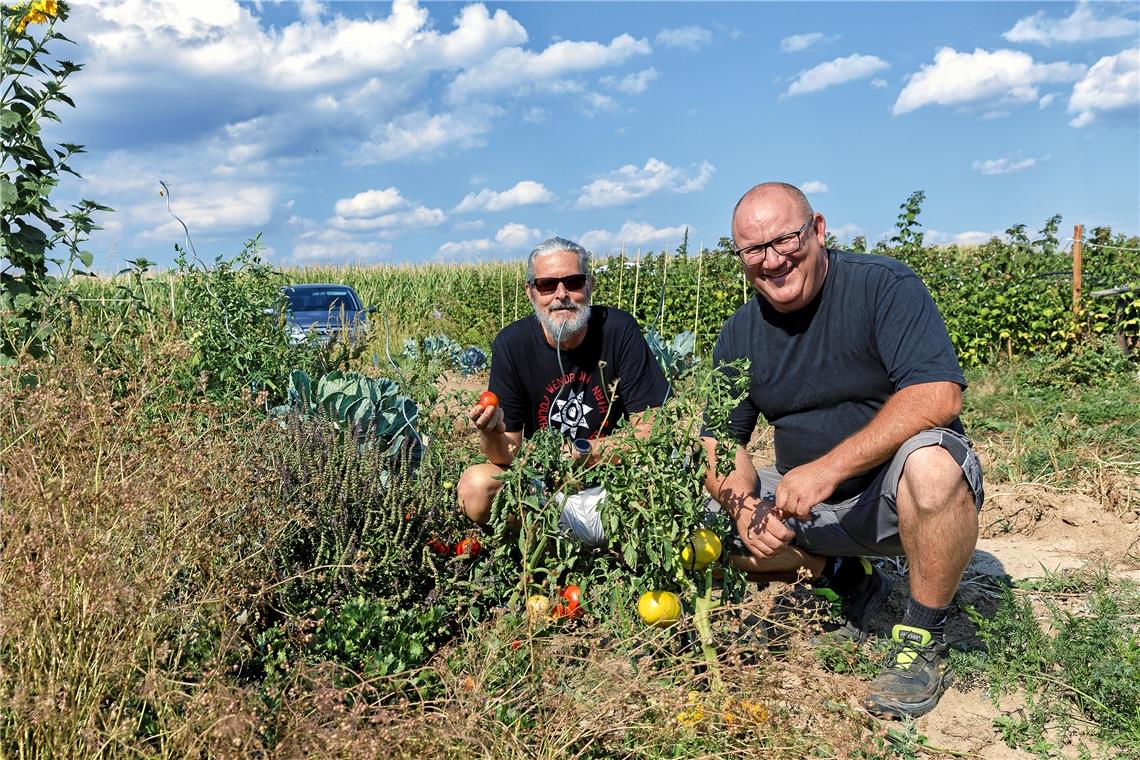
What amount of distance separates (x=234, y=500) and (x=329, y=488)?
0.51 m

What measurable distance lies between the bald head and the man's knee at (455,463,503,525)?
1.21 m

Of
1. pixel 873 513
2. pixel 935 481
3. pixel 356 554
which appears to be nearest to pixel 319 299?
pixel 356 554

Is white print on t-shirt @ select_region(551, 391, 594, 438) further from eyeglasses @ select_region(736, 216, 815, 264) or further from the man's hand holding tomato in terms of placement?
eyeglasses @ select_region(736, 216, 815, 264)

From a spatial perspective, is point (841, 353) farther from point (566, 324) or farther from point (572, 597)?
point (572, 597)

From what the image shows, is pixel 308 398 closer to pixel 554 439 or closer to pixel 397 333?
pixel 554 439

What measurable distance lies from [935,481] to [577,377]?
135cm

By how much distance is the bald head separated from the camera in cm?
298

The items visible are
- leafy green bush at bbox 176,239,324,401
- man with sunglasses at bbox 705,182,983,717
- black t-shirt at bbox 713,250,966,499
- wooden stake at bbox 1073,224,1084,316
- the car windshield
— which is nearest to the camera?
man with sunglasses at bbox 705,182,983,717

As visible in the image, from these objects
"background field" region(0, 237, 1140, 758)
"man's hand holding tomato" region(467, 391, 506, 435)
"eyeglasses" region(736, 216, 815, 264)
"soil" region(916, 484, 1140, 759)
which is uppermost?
"eyeglasses" region(736, 216, 815, 264)

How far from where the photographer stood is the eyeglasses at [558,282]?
10.9ft

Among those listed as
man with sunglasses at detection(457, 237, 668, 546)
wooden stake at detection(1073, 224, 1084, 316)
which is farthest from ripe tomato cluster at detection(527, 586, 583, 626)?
wooden stake at detection(1073, 224, 1084, 316)

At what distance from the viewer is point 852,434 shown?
9.87 ft

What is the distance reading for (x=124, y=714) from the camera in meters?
2.08

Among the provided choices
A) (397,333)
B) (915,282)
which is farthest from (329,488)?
(397,333)
